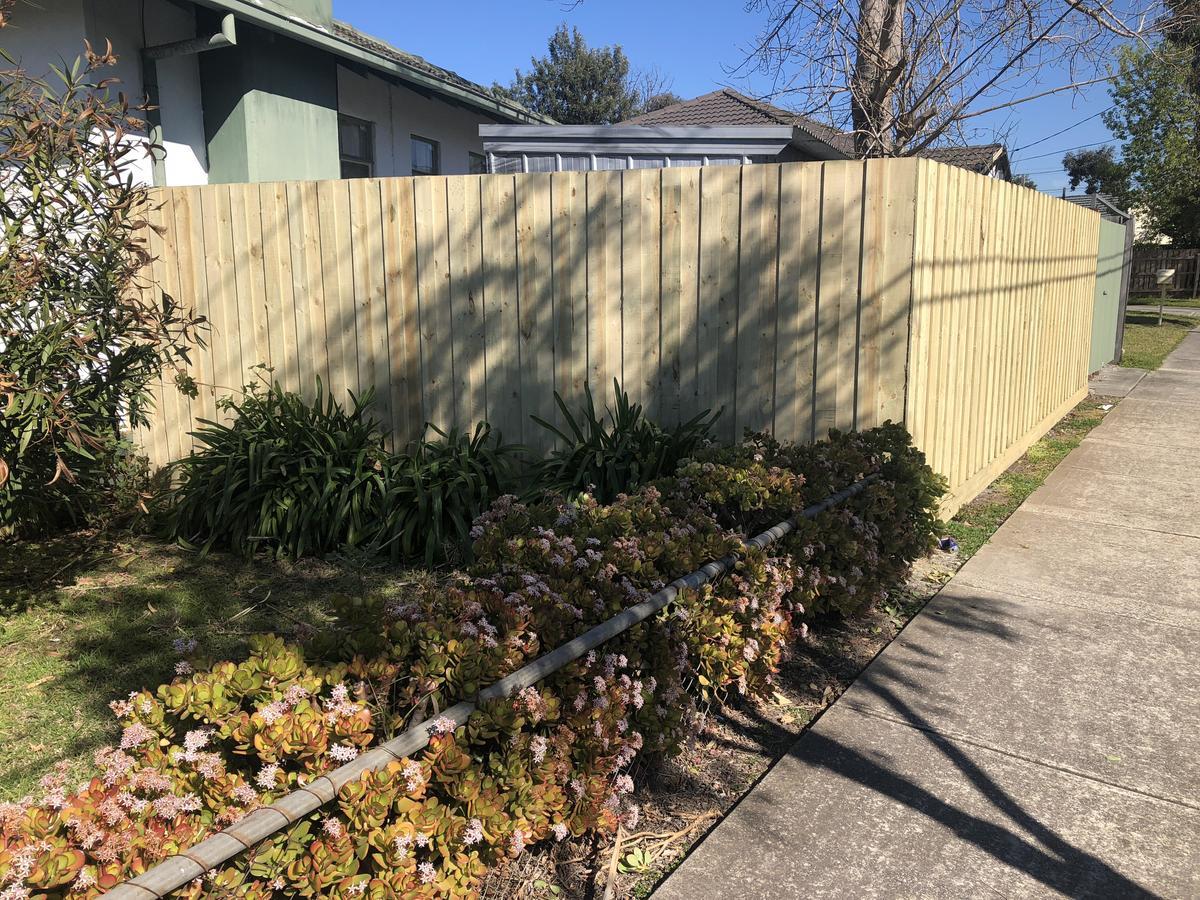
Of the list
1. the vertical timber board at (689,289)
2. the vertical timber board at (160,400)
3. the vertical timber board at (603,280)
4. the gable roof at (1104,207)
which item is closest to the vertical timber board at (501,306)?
the vertical timber board at (603,280)

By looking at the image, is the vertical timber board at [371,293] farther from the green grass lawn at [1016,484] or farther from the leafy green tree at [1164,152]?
the leafy green tree at [1164,152]

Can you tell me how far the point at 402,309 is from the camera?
6.39 metres

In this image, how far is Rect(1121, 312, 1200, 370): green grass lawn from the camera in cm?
1596

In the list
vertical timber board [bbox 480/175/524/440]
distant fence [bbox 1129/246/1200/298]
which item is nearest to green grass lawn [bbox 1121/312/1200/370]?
distant fence [bbox 1129/246/1200/298]

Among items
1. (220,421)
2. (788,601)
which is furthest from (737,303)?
(220,421)

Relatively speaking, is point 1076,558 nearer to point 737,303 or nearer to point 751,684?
point 737,303

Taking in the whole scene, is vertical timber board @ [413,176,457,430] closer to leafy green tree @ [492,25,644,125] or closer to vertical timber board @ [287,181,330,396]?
vertical timber board @ [287,181,330,396]

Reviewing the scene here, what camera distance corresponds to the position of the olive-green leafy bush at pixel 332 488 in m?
5.66

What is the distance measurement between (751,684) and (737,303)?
249 cm

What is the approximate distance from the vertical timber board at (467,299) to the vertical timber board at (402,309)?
0.29 metres

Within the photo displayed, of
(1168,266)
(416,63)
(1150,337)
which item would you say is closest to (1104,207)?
(1150,337)

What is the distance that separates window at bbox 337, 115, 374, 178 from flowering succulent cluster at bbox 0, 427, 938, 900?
8.82 m

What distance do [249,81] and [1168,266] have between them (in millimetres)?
36545

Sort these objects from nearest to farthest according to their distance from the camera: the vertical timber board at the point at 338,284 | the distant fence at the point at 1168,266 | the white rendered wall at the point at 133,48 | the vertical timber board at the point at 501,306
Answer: the vertical timber board at the point at 501,306
the vertical timber board at the point at 338,284
the white rendered wall at the point at 133,48
the distant fence at the point at 1168,266
